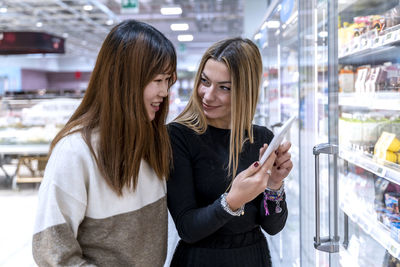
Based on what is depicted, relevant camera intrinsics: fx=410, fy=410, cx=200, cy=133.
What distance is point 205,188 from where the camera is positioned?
134cm

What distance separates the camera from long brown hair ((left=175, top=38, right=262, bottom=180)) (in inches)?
54.3

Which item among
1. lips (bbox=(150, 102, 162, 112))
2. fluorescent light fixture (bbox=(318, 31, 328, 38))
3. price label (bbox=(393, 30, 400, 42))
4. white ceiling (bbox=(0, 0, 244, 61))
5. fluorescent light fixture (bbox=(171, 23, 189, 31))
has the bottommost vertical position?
lips (bbox=(150, 102, 162, 112))

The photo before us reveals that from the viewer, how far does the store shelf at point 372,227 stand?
1524 mm

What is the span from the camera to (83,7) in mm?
11703

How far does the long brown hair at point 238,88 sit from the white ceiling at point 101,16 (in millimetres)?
10335

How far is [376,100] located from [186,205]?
96 centimetres

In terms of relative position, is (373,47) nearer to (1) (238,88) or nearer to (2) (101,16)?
(1) (238,88)

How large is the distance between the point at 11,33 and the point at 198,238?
11.3 metres

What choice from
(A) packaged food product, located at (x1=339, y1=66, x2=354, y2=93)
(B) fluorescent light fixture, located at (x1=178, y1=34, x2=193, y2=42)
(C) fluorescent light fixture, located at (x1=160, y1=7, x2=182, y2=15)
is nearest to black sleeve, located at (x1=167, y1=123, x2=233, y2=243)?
(A) packaged food product, located at (x1=339, y1=66, x2=354, y2=93)

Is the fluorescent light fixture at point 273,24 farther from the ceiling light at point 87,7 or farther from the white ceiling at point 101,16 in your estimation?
the ceiling light at point 87,7

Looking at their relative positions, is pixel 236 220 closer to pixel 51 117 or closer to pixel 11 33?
pixel 51 117

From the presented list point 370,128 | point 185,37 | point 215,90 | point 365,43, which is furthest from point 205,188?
point 185,37

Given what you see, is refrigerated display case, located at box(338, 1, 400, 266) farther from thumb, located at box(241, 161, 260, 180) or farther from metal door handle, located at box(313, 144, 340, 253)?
thumb, located at box(241, 161, 260, 180)

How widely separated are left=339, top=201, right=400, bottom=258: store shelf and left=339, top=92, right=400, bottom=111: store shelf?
0.50 metres
